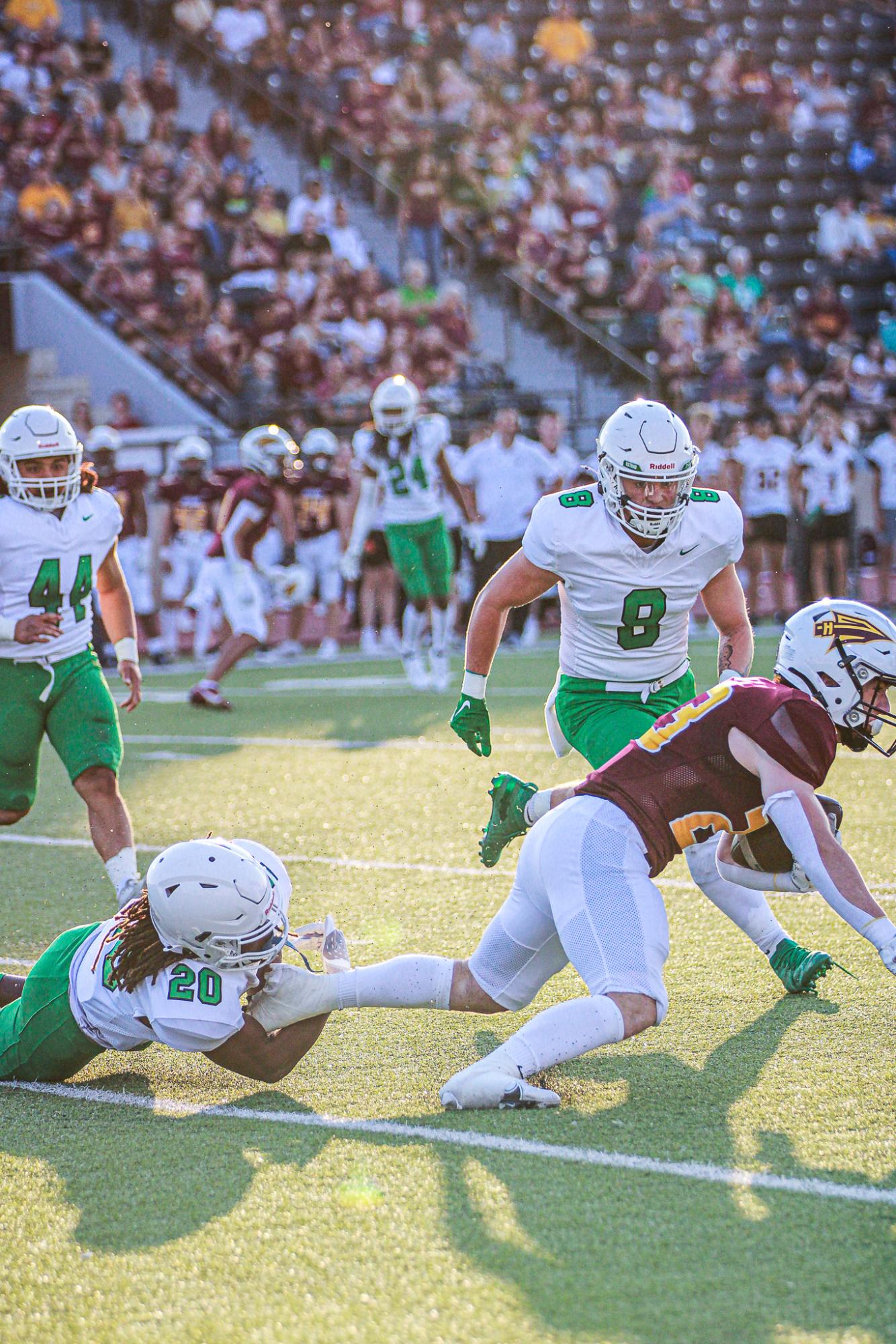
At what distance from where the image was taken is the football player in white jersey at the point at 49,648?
5.28 metres

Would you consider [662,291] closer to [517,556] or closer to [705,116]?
[705,116]

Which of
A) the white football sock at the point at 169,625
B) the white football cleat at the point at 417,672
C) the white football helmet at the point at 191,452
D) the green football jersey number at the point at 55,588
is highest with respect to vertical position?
the green football jersey number at the point at 55,588

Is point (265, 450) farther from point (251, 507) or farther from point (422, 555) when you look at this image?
point (422, 555)

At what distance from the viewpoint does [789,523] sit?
15227 millimetres

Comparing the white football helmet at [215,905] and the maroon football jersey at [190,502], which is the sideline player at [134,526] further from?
the white football helmet at [215,905]

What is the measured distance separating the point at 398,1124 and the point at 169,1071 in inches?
29.0

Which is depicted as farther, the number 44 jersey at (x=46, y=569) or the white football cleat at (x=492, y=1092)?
the number 44 jersey at (x=46, y=569)

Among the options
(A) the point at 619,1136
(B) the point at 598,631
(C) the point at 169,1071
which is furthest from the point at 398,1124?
(B) the point at 598,631

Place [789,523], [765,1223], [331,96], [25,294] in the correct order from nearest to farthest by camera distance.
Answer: [765,1223] < [789,523] < [25,294] < [331,96]

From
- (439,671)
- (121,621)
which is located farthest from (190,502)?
(121,621)

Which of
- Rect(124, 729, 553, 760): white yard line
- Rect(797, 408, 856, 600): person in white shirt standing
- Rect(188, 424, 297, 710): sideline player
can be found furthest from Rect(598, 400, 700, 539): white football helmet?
Rect(797, 408, 856, 600): person in white shirt standing

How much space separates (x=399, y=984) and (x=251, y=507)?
308 inches

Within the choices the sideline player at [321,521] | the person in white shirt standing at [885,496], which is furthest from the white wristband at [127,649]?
the person in white shirt standing at [885,496]

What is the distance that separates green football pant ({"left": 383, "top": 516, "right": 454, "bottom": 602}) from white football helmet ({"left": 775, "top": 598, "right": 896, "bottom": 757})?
7.55 meters
